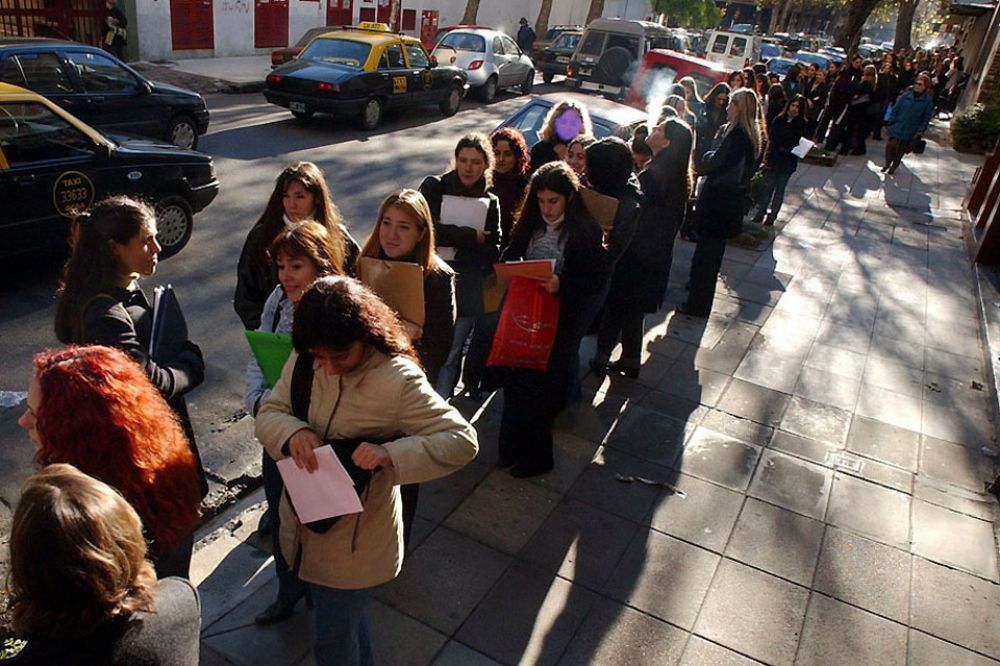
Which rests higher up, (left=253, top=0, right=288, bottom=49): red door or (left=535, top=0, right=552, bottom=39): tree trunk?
(left=535, top=0, right=552, bottom=39): tree trunk

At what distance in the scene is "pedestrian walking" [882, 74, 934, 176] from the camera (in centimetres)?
1391

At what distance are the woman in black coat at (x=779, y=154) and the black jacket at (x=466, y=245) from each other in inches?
232

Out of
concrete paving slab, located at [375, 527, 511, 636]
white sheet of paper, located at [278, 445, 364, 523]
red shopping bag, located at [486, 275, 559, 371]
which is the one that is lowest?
concrete paving slab, located at [375, 527, 511, 636]

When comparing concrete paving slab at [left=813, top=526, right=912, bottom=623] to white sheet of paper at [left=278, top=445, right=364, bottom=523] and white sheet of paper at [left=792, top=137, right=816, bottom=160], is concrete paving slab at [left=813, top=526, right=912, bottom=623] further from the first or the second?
white sheet of paper at [left=792, top=137, right=816, bottom=160]

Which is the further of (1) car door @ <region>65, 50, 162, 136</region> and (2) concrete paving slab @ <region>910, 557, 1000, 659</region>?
(1) car door @ <region>65, 50, 162, 136</region>

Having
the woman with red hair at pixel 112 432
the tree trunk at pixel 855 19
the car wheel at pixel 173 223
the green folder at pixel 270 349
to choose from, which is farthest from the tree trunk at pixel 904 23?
the woman with red hair at pixel 112 432

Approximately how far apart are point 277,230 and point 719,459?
3.08m

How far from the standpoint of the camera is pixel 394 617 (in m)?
3.40

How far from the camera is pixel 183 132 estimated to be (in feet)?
35.8

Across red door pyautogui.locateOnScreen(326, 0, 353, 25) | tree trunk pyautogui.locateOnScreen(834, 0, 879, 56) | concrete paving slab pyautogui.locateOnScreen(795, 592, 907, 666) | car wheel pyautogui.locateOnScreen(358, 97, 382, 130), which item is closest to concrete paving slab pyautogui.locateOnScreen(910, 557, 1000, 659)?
concrete paving slab pyautogui.locateOnScreen(795, 592, 907, 666)

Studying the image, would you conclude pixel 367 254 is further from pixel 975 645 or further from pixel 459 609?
pixel 975 645

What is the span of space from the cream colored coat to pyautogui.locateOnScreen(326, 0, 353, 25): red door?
25354 mm

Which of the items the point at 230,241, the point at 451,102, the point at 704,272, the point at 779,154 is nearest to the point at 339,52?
the point at 451,102

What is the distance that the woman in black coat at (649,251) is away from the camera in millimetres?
5480
